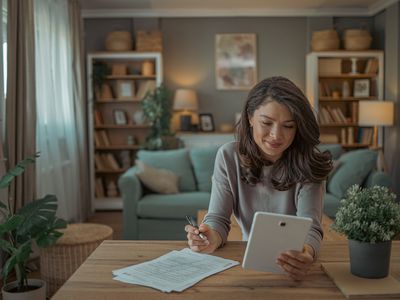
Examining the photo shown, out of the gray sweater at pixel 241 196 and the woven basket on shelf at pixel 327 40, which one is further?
the woven basket on shelf at pixel 327 40

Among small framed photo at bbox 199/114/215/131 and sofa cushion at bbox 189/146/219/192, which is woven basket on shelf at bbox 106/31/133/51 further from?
sofa cushion at bbox 189/146/219/192

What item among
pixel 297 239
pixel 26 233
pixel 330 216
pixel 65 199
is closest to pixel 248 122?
pixel 297 239

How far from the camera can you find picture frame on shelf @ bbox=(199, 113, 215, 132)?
6484 millimetres

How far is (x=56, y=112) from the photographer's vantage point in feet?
15.5

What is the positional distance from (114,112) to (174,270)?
5.17m

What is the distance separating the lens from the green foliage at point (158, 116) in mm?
5879

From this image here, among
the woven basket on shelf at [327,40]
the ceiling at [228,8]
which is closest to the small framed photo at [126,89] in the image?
the ceiling at [228,8]

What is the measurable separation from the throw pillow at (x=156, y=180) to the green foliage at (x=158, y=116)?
1.11 meters

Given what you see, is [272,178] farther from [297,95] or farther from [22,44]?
[22,44]

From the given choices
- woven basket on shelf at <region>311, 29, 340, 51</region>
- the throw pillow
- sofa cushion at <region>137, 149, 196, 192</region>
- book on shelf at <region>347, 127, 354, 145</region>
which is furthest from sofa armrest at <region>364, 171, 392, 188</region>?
woven basket on shelf at <region>311, 29, 340, 51</region>

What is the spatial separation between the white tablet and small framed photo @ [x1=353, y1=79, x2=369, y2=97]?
17.7 feet

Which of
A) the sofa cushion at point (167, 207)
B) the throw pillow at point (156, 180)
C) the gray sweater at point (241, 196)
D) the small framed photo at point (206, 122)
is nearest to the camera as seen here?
the gray sweater at point (241, 196)

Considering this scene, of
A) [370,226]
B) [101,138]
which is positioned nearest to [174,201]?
[101,138]

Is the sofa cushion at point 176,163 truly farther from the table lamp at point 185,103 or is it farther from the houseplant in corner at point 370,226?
the houseplant in corner at point 370,226
